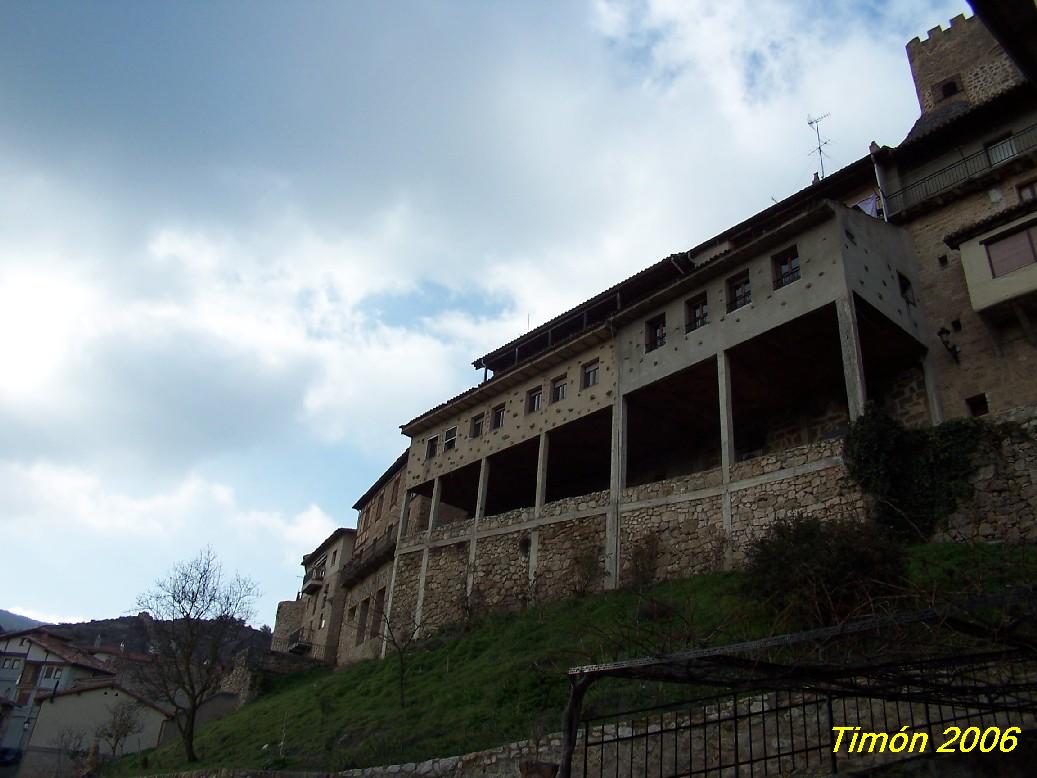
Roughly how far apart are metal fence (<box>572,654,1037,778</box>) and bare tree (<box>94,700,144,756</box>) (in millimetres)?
29153

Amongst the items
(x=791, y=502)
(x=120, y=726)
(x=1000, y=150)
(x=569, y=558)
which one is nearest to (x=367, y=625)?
(x=120, y=726)

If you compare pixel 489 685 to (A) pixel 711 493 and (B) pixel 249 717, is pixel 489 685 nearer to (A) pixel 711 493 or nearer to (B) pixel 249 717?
(A) pixel 711 493

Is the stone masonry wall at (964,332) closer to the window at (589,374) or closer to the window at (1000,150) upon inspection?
the window at (1000,150)

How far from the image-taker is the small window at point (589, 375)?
26.1 meters

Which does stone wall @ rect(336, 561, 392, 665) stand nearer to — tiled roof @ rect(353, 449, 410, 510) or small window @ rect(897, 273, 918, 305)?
tiled roof @ rect(353, 449, 410, 510)

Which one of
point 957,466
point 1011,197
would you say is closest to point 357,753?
point 957,466

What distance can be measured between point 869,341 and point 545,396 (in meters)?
10.5

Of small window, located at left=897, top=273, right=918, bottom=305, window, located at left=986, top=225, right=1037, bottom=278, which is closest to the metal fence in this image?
window, located at left=986, top=225, right=1037, bottom=278

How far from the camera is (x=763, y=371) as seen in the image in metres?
22.8

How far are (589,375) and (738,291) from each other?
582 centimetres

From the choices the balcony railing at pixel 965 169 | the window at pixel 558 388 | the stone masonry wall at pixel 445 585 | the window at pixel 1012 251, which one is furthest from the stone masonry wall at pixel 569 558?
the balcony railing at pixel 965 169

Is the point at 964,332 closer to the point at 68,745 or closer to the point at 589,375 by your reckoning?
the point at 589,375

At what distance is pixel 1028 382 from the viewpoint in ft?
62.0

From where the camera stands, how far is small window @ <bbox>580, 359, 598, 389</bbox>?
26125 millimetres
